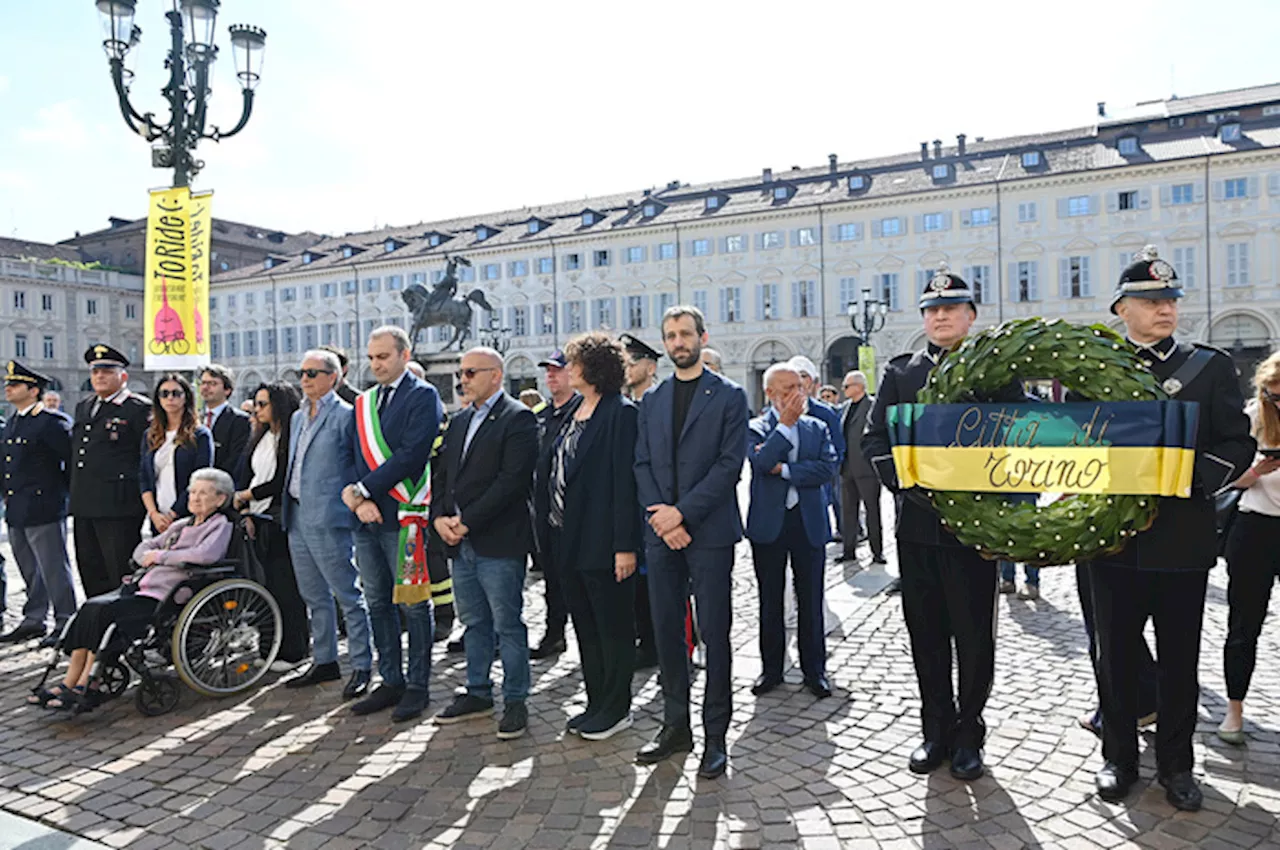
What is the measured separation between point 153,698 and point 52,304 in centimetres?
7608

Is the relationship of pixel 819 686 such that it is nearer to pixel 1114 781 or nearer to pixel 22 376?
pixel 1114 781

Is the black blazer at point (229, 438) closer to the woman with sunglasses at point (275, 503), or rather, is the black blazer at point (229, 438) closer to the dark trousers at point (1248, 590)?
the woman with sunglasses at point (275, 503)

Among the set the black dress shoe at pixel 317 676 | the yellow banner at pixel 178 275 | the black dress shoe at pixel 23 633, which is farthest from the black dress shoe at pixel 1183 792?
the yellow banner at pixel 178 275

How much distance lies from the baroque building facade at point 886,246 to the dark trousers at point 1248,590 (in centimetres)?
4258

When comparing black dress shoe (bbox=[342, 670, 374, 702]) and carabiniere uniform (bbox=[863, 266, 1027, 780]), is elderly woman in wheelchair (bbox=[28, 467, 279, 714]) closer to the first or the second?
black dress shoe (bbox=[342, 670, 374, 702])

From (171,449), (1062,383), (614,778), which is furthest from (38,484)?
(1062,383)

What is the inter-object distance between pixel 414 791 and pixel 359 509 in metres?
1.67

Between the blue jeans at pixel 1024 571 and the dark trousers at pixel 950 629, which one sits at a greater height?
the dark trousers at pixel 950 629

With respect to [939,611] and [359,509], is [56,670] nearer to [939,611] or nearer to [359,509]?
[359,509]

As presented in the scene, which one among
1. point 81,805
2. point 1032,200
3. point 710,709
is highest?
point 1032,200

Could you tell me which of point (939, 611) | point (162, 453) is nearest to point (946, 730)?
point (939, 611)

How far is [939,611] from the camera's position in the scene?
174 inches

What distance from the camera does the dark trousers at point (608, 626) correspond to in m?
4.89

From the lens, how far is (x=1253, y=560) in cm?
452
